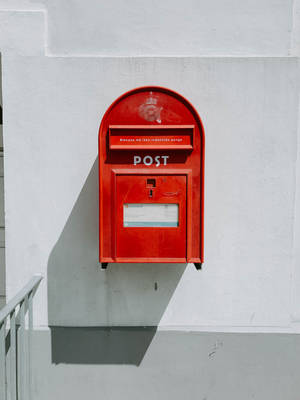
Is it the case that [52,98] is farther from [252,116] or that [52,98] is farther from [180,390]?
[180,390]

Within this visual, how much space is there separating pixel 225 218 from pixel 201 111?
924 millimetres

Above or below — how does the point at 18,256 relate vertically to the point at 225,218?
below

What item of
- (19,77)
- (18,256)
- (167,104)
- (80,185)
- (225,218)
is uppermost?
(19,77)

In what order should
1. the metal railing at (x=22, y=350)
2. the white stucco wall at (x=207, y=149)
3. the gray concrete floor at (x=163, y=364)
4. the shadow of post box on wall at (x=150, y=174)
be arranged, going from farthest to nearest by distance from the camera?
→ the gray concrete floor at (x=163, y=364) < the white stucco wall at (x=207, y=149) < the metal railing at (x=22, y=350) < the shadow of post box on wall at (x=150, y=174)

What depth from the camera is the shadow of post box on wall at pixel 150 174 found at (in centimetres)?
215

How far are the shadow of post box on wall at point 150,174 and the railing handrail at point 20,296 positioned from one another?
0.67m

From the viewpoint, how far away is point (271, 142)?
2629mm

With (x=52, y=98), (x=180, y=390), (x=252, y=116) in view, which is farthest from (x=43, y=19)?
(x=180, y=390)

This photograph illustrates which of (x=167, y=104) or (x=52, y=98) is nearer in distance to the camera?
(x=167, y=104)

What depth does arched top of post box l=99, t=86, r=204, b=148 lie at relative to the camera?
2193 millimetres

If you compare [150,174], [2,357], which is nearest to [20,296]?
[2,357]

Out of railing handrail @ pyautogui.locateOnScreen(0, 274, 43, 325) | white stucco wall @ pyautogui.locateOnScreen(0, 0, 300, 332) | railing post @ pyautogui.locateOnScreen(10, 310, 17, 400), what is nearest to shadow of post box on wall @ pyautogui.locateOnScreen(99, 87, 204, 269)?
white stucco wall @ pyautogui.locateOnScreen(0, 0, 300, 332)

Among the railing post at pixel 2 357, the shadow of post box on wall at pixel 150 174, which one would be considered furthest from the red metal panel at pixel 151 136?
the railing post at pixel 2 357

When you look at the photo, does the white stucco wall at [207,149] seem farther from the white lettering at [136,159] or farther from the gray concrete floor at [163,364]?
the white lettering at [136,159]
